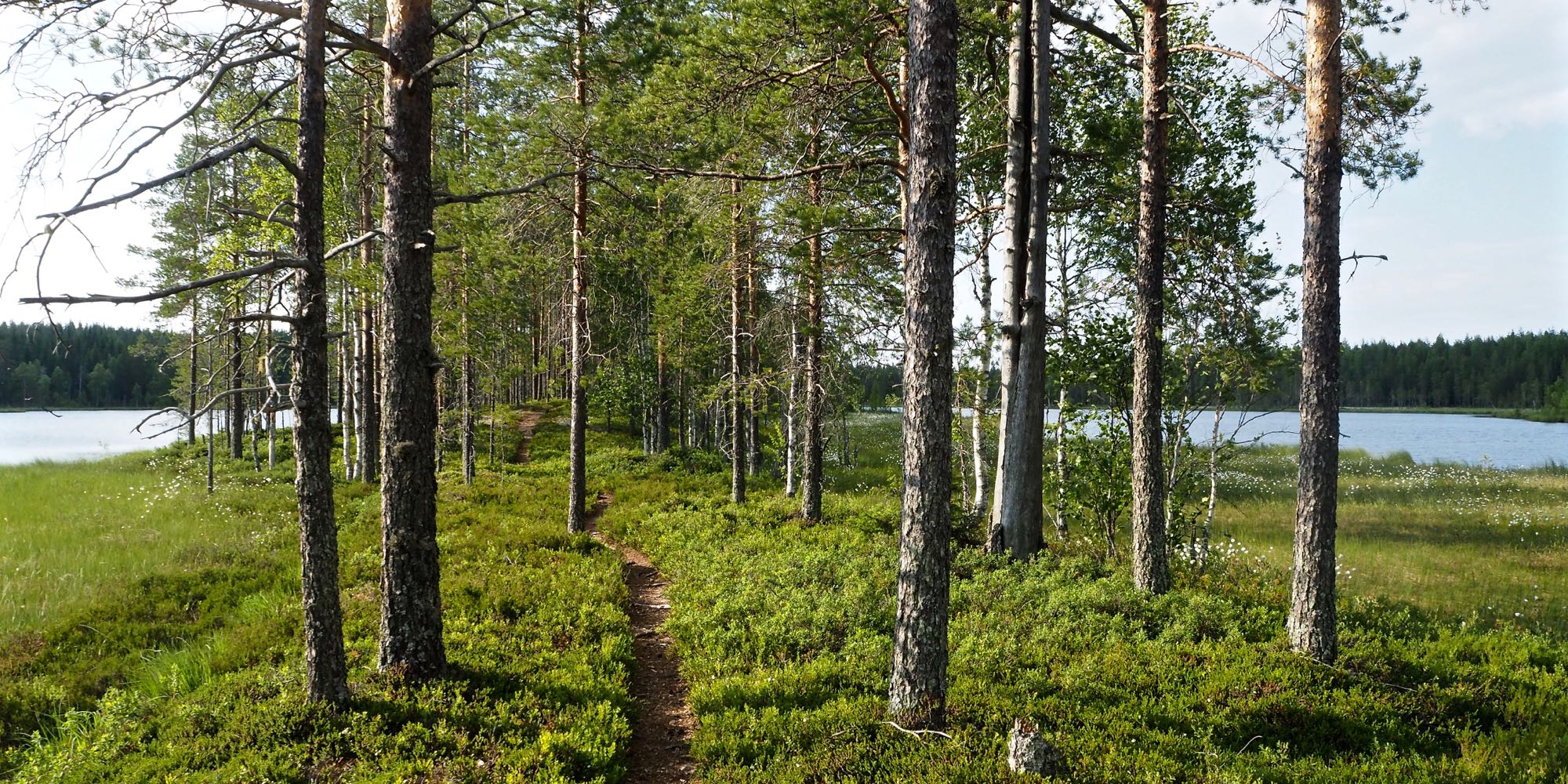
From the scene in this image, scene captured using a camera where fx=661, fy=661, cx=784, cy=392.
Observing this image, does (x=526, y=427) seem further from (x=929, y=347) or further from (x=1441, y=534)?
(x=1441, y=534)

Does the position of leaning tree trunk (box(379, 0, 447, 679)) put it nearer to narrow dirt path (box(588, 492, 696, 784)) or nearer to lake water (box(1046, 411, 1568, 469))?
narrow dirt path (box(588, 492, 696, 784))

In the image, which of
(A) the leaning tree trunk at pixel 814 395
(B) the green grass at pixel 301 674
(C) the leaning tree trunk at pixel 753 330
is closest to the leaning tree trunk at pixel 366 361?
(B) the green grass at pixel 301 674

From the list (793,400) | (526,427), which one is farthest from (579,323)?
(526,427)

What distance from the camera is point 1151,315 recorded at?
9.62 meters

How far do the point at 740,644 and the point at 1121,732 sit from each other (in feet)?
14.2

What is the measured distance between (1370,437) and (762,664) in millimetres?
69873

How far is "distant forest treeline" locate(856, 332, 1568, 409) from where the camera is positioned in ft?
282

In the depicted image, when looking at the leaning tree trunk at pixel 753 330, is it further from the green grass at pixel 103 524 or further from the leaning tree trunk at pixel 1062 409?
the green grass at pixel 103 524

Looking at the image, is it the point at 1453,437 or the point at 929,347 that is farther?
the point at 1453,437

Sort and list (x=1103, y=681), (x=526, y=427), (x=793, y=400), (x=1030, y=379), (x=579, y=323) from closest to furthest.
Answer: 1. (x=1103, y=681)
2. (x=1030, y=379)
3. (x=579, y=323)
4. (x=793, y=400)
5. (x=526, y=427)

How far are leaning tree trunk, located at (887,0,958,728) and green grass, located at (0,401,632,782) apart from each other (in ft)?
9.42

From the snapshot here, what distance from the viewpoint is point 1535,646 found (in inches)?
336

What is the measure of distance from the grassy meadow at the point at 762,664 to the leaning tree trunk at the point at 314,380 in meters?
0.71

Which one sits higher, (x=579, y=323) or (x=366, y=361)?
(x=579, y=323)
